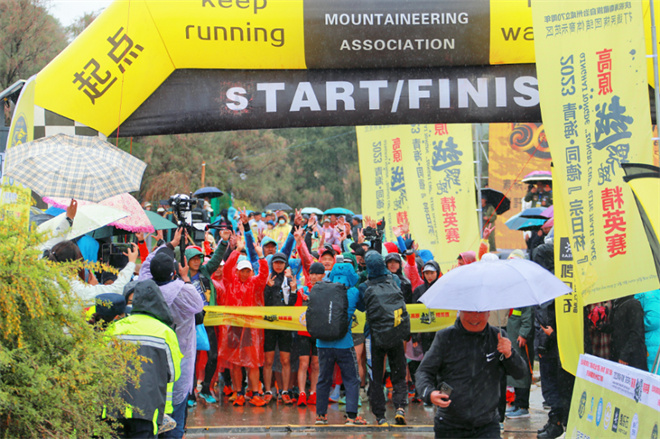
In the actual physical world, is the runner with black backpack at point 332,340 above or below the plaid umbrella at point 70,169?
below

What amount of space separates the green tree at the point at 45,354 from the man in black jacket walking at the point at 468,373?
7.10 ft

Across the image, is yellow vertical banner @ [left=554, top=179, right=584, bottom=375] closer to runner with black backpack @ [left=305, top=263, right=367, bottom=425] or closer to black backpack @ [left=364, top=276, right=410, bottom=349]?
black backpack @ [left=364, top=276, right=410, bottom=349]

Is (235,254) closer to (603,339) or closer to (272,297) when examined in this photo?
(272,297)

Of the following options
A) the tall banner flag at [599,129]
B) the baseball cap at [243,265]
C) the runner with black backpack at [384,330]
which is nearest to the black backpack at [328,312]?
the runner with black backpack at [384,330]

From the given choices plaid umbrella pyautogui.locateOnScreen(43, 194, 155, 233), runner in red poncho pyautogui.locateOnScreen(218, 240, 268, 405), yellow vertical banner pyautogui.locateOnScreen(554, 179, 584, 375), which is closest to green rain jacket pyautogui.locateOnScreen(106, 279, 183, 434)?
plaid umbrella pyautogui.locateOnScreen(43, 194, 155, 233)

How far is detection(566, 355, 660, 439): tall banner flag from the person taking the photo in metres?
4.78

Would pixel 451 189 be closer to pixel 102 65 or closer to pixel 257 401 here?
pixel 257 401

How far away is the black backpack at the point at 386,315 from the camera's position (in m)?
8.55

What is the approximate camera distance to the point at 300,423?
8.76 meters

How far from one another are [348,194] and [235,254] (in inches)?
1380

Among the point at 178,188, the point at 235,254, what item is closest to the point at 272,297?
the point at 235,254

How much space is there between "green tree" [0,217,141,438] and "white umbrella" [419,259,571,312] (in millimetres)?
2214

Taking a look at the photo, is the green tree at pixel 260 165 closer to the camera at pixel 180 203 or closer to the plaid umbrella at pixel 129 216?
the plaid umbrella at pixel 129 216

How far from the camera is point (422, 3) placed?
811 centimetres
